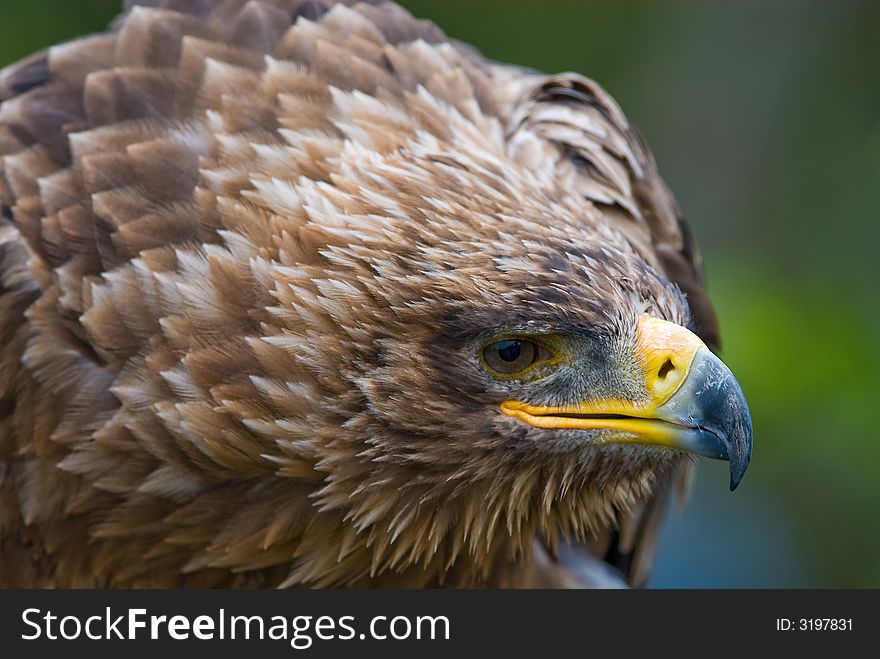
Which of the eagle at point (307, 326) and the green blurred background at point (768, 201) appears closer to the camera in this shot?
the eagle at point (307, 326)

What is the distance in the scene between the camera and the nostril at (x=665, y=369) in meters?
2.89

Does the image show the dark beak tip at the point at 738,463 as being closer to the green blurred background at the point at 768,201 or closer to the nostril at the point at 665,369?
the nostril at the point at 665,369

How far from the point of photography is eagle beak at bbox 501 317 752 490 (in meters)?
2.85

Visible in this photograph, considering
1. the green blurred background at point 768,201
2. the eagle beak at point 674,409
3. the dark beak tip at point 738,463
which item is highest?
the eagle beak at point 674,409

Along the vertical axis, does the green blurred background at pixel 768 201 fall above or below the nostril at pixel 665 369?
below

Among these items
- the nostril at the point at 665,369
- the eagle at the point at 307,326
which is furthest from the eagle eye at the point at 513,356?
the nostril at the point at 665,369

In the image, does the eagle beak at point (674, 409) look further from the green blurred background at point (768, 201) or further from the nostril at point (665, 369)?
the green blurred background at point (768, 201)

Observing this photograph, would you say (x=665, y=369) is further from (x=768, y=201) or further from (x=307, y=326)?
(x=768, y=201)

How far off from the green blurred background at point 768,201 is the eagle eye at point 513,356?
2.59 meters

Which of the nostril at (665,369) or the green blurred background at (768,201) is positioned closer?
the nostril at (665,369)

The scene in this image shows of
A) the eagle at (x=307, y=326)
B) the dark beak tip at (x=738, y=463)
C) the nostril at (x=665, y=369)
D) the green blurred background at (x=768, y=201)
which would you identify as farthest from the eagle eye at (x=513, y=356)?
the green blurred background at (x=768, y=201)

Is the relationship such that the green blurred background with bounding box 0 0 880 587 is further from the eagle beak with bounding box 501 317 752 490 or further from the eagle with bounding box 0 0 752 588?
the eagle beak with bounding box 501 317 752 490

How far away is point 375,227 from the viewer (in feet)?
9.89

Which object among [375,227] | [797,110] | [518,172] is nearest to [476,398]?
[375,227]
